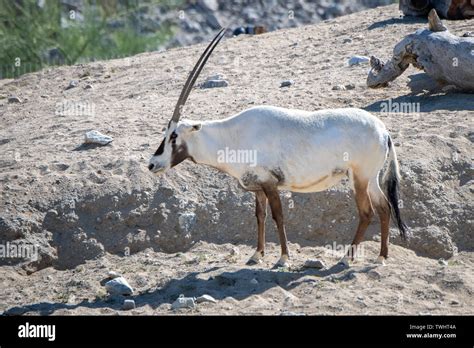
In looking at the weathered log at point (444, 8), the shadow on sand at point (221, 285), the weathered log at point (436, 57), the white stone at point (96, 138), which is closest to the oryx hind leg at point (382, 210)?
the shadow on sand at point (221, 285)

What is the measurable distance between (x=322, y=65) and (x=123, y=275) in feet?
21.3

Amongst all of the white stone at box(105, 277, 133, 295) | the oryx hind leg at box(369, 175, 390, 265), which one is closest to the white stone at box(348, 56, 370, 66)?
the oryx hind leg at box(369, 175, 390, 265)

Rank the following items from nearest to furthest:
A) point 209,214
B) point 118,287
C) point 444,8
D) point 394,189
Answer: point 118,287, point 394,189, point 209,214, point 444,8

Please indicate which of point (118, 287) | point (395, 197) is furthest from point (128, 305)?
point (395, 197)

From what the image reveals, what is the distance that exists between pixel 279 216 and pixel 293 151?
2.26ft

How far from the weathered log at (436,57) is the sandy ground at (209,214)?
0.34 meters

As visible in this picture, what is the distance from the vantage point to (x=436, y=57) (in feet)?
47.6

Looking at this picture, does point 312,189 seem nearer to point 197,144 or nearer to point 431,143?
point 197,144

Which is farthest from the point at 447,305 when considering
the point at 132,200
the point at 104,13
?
the point at 104,13

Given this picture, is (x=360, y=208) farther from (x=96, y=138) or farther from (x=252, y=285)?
(x=96, y=138)

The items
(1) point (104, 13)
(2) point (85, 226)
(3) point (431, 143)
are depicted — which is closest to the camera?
(2) point (85, 226)

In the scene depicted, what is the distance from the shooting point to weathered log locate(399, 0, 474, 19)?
59.3ft

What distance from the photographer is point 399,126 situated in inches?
548

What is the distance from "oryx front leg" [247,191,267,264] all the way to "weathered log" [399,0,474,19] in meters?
7.90
